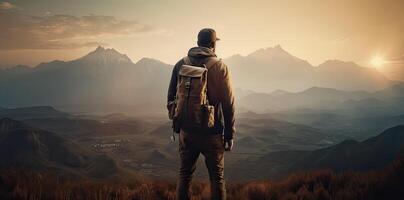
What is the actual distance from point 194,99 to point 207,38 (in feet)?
2.72

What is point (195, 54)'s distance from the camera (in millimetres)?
4434

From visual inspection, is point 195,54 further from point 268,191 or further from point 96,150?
point 96,150

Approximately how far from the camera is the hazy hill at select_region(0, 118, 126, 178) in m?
104

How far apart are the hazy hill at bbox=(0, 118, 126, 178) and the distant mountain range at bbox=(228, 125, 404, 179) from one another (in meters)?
42.9

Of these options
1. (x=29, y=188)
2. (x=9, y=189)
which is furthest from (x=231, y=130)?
(x=9, y=189)

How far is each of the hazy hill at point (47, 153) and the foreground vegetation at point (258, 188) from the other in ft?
313

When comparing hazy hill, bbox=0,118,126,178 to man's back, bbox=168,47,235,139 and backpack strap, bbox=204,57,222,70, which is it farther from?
backpack strap, bbox=204,57,222,70

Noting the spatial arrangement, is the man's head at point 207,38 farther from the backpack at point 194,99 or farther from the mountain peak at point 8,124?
the mountain peak at point 8,124

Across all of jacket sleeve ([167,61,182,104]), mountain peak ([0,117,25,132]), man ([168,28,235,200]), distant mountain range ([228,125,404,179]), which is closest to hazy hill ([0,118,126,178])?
mountain peak ([0,117,25,132])

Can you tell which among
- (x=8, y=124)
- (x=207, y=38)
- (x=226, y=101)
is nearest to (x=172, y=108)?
(x=226, y=101)

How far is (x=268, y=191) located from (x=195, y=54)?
2.62 m

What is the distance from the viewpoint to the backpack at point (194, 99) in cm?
425

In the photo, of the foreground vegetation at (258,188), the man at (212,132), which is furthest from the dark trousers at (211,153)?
the foreground vegetation at (258,188)

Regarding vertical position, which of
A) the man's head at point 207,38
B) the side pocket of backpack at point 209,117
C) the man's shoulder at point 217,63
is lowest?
the side pocket of backpack at point 209,117
